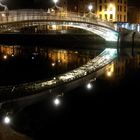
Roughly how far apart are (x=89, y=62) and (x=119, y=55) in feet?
22.3

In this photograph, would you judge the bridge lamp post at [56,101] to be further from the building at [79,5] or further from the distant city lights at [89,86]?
the building at [79,5]

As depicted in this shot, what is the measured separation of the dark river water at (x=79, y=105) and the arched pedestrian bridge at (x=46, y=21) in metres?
4.15

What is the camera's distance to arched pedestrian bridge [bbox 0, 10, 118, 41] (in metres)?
26.6

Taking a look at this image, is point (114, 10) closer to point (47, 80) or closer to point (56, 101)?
point (47, 80)

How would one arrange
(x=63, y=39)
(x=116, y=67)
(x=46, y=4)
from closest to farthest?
(x=116, y=67)
(x=63, y=39)
(x=46, y=4)

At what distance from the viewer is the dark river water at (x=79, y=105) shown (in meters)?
16.7

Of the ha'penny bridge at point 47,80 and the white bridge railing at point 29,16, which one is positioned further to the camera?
the white bridge railing at point 29,16

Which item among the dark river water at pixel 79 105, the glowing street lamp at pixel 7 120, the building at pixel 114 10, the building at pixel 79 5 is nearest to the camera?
the glowing street lamp at pixel 7 120

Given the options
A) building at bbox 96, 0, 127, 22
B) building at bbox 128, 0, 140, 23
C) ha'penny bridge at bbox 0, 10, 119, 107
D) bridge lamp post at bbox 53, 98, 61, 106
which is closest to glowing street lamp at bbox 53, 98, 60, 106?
bridge lamp post at bbox 53, 98, 61, 106

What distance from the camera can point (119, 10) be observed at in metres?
74.6

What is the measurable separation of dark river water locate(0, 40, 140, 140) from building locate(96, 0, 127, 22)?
37774 mm

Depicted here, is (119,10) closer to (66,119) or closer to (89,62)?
(89,62)

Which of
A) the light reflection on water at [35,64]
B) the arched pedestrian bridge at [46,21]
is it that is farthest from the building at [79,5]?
the light reflection on water at [35,64]

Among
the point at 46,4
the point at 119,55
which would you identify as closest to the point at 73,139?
the point at 119,55
